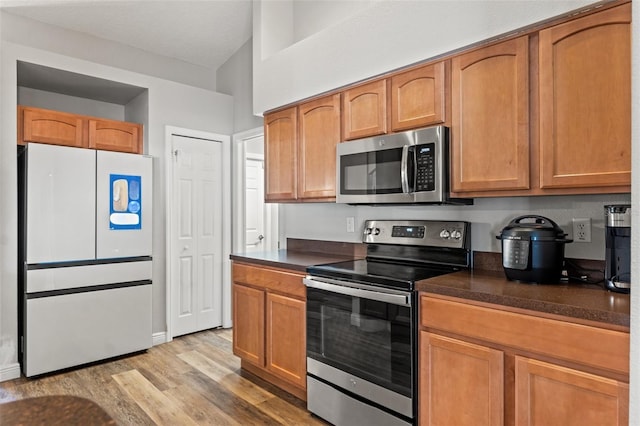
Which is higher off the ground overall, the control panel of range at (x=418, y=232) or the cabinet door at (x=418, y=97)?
the cabinet door at (x=418, y=97)

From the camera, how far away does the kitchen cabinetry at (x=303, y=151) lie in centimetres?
279

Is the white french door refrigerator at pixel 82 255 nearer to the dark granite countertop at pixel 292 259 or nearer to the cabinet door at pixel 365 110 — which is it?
the dark granite countertop at pixel 292 259

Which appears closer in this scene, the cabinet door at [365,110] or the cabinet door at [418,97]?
the cabinet door at [418,97]

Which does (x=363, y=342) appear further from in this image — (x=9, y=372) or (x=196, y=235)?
(x=9, y=372)

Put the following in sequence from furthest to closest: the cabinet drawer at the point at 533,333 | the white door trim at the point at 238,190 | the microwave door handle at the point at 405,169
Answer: the white door trim at the point at 238,190 < the microwave door handle at the point at 405,169 < the cabinet drawer at the point at 533,333

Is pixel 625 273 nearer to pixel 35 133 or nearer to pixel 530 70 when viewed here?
pixel 530 70

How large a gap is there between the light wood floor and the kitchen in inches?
17.5

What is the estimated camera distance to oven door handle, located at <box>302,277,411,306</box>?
192 centimetres

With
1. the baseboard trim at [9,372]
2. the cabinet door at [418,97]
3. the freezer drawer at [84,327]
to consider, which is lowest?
the baseboard trim at [9,372]

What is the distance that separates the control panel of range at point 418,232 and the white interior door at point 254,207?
2.18 meters

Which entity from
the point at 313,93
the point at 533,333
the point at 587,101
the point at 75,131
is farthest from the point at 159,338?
the point at 587,101

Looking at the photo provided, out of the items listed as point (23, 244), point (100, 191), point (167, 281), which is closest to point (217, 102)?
point (100, 191)

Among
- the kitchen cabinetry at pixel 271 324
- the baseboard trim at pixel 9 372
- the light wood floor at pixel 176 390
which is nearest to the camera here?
the light wood floor at pixel 176 390

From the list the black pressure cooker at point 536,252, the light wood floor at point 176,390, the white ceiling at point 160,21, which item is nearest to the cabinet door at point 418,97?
the black pressure cooker at point 536,252
